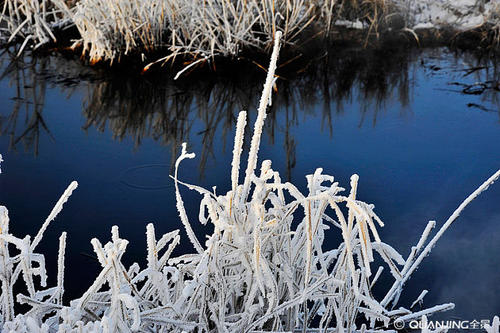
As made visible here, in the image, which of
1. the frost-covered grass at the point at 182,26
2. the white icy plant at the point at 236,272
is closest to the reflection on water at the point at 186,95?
the frost-covered grass at the point at 182,26

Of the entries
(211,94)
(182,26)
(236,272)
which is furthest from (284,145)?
(236,272)

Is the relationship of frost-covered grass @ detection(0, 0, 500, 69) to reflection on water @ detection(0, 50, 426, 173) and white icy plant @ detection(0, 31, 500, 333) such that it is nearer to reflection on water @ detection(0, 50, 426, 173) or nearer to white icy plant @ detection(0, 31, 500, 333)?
reflection on water @ detection(0, 50, 426, 173)

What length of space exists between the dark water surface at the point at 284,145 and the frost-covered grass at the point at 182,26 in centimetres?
21

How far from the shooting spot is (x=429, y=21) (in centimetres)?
520

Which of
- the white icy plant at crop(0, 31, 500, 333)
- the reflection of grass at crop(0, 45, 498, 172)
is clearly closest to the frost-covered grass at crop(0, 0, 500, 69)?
the reflection of grass at crop(0, 45, 498, 172)

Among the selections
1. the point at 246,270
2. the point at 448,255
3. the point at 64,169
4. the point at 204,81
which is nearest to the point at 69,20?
the point at 204,81

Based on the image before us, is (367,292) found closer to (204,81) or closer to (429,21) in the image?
(204,81)

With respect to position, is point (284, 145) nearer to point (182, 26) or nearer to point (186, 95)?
point (186, 95)

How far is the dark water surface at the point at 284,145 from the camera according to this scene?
2.44 m

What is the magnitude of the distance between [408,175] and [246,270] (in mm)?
1603

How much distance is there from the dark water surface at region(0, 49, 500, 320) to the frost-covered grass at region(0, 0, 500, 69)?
0.21 meters

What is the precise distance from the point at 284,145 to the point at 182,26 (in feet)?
4.33

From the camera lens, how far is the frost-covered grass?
4.17 m

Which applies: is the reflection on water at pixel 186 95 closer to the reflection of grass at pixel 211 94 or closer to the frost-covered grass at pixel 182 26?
the reflection of grass at pixel 211 94
